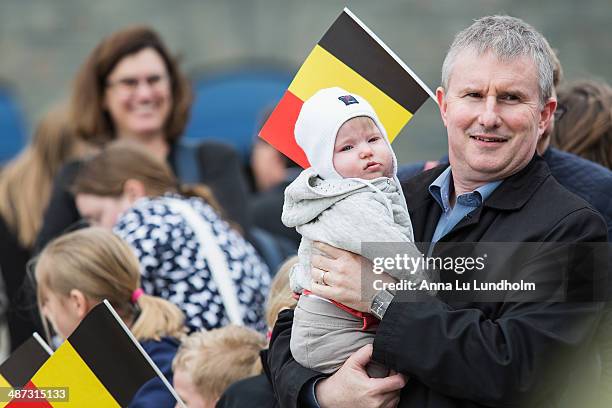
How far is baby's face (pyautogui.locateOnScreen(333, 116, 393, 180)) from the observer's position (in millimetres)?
A: 2822

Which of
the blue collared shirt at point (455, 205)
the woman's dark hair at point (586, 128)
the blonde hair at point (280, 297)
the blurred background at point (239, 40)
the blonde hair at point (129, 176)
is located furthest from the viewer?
the blurred background at point (239, 40)

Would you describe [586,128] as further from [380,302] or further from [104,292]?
[104,292]

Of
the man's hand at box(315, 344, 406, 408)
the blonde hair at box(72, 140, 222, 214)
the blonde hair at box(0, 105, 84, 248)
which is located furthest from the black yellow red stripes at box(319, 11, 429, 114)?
the blonde hair at box(0, 105, 84, 248)

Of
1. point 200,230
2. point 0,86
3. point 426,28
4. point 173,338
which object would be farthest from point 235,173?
point 0,86

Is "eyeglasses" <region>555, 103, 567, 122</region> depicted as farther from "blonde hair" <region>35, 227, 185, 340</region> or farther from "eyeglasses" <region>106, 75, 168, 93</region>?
"eyeglasses" <region>106, 75, 168, 93</region>

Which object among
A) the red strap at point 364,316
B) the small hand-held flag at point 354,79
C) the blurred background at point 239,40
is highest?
the blurred background at point 239,40

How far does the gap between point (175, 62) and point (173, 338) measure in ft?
7.23

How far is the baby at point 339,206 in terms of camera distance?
8.90 feet

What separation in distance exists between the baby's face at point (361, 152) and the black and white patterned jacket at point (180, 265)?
1264mm

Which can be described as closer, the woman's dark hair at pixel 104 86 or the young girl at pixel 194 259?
the young girl at pixel 194 259

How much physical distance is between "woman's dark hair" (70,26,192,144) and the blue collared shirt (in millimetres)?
2739

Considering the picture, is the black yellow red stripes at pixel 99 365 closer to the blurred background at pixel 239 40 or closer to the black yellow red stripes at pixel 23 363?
the black yellow red stripes at pixel 23 363

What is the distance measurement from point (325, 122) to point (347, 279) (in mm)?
411

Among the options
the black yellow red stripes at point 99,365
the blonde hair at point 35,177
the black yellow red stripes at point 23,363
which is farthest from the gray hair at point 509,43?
the blonde hair at point 35,177
